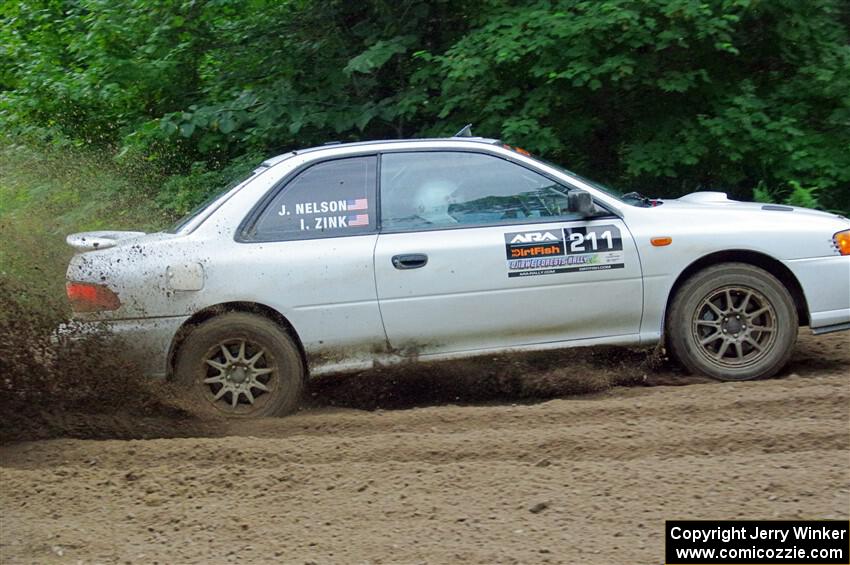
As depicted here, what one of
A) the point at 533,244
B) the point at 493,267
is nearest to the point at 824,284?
the point at 533,244

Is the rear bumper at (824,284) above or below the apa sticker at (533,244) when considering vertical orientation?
below

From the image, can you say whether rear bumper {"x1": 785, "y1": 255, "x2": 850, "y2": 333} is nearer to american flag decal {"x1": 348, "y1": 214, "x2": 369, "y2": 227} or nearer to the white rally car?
the white rally car

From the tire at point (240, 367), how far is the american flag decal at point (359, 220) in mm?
815

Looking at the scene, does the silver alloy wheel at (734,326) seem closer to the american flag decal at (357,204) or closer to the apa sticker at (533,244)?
the apa sticker at (533,244)

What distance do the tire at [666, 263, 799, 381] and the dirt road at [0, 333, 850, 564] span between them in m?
0.25

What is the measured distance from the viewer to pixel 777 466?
15.5 feet

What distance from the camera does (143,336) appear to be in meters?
6.06

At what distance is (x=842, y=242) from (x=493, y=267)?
228cm

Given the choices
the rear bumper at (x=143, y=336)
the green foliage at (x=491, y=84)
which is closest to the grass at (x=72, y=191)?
the green foliage at (x=491, y=84)

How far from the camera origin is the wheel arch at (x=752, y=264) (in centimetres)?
636

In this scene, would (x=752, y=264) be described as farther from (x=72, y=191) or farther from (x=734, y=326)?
(x=72, y=191)
